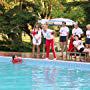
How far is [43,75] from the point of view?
1370 centimetres

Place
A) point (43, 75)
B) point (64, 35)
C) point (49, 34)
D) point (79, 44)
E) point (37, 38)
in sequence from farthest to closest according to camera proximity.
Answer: point (37, 38), point (64, 35), point (49, 34), point (79, 44), point (43, 75)

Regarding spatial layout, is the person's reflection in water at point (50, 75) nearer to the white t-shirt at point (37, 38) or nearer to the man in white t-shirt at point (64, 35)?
the man in white t-shirt at point (64, 35)

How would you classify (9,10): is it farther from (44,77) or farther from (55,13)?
(44,77)

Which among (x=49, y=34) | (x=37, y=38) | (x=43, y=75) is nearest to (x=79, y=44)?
(x=49, y=34)

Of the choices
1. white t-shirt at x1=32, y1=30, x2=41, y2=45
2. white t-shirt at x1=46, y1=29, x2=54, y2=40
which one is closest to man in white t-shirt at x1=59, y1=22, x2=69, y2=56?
white t-shirt at x1=46, y1=29, x2=54, y2=40

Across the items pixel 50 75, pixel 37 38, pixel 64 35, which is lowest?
pixel 50 75

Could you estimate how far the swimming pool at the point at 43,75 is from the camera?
11.2 m

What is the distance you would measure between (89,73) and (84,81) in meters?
1.95

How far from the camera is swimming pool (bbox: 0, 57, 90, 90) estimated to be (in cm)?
1120

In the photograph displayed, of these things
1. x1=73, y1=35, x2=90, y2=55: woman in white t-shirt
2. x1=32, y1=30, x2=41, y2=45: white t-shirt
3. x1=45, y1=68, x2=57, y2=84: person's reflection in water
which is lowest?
x1=45, y1=68, x2=57, y2=84: person's reflection in water

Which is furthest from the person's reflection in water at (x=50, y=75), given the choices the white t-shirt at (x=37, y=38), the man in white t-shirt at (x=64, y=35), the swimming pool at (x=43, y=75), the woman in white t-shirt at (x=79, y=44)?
the white t-shirt at (x=37, y=38)

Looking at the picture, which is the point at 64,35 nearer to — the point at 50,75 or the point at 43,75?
the point at 50,75

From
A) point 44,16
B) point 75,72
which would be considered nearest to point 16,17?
point 44,16

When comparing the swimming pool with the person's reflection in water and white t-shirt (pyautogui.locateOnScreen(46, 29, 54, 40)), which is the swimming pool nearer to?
the person's reflection in water
